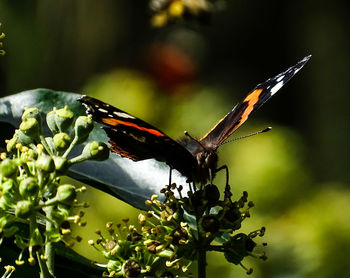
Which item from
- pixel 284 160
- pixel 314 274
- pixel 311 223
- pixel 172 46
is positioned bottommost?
pixel 314 274

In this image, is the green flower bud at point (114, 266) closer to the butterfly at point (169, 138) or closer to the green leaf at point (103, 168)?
the green leaf at point (103, 168)

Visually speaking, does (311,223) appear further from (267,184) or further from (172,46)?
(172,46)

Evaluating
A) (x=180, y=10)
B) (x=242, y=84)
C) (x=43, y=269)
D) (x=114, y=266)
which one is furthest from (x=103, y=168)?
(x=242, y=84)

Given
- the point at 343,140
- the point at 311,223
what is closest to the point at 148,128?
the point at 311,223

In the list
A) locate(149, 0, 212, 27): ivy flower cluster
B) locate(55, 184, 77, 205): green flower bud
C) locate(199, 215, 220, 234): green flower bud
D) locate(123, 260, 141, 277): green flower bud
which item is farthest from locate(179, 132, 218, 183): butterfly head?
locate(149, 0, 212, 27): ivy flower cluster

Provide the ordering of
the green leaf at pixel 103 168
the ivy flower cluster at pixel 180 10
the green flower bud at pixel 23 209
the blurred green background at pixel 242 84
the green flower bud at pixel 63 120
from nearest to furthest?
1. the green flower bud at pixel 23 209
2. the green flower bud at pixel 63 120
3. the green leaf at pixel 103 168
4. the ivy flower cluster at pixel 180 10
5. the blurred green background at pixel 242 84

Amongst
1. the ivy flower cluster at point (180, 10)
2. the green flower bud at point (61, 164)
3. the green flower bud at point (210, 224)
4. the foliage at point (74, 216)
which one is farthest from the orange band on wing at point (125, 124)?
the ivy flower cluster at point (180, 10)

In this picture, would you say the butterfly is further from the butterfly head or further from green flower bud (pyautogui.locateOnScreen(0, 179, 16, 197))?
green flower bud (pyautogui.locateOnScreen(0, 179, 16, 197))
